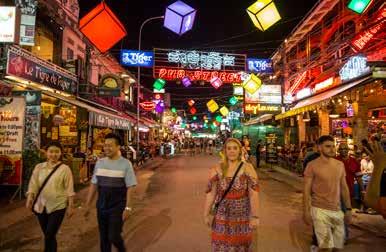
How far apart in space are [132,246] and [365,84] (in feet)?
30.9

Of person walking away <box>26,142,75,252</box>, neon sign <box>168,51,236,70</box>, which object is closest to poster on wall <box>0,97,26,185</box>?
person walking away <box>26,142,75,252</box>

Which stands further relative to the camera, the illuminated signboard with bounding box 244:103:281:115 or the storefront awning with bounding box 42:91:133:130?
the illuminated signboard with bounding box 244:103:281:115

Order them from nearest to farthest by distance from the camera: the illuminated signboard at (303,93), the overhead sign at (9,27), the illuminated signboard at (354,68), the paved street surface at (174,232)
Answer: the paved street surface at (174,232) < the overhead sign at (9,27) < the illuminated signboard at (354,68) < the illuminated signboard at (303,93)

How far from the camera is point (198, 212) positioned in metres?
10.6

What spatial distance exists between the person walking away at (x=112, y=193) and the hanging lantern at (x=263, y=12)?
540 centimetres

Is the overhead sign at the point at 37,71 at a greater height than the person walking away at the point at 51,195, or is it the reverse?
the overhead sign at the point at 37,71

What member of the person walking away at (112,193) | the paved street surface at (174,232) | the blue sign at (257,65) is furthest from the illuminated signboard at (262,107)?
the person walking away at (112,193)

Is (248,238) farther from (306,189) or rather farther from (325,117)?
(325,117)

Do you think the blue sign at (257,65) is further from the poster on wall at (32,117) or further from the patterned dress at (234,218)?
the patterned dress at (234,218)

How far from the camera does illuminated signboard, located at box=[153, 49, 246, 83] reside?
24.4 m

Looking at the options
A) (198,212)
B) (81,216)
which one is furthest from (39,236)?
(198,212)

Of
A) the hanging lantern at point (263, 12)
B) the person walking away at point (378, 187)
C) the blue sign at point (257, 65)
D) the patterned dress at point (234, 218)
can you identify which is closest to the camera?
the patterned dress at point (234, 218)

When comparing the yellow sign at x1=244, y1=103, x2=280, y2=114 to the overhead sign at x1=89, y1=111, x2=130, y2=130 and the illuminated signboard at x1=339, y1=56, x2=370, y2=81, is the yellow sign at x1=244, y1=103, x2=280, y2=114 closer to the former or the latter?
the overhead sign at x1=89, y1=111, x2=130, y2=130

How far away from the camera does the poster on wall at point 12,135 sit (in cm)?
1173
